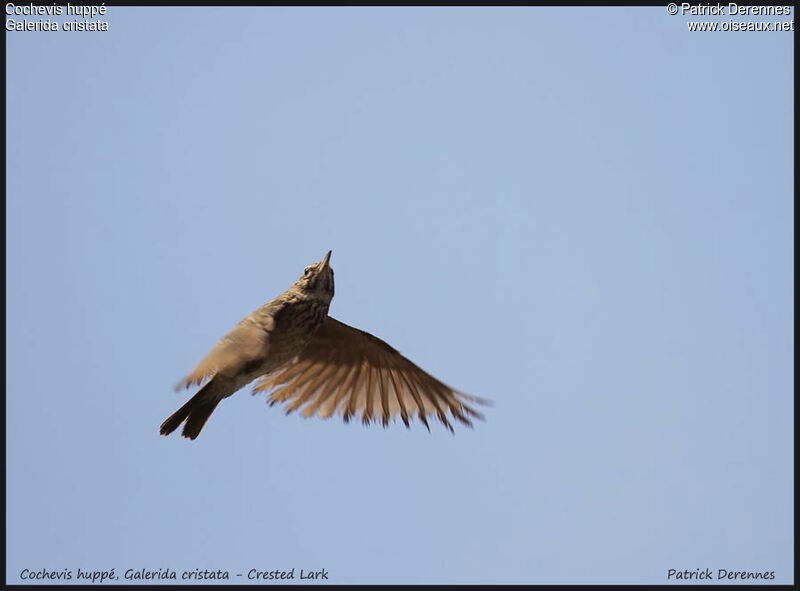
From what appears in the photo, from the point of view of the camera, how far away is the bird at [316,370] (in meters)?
11.1

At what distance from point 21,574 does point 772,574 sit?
7724 mm

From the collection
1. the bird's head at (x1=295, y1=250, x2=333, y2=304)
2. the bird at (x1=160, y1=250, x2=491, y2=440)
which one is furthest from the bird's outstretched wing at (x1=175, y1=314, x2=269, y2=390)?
the bird's head at (x1=295, y1=250, x2=333, y2=304)

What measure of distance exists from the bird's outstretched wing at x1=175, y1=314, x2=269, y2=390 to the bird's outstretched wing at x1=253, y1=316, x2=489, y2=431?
1192 millimetres

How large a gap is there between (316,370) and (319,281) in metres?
1.45

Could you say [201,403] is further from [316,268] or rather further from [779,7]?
[779,7]

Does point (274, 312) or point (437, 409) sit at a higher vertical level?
point (274, 312)

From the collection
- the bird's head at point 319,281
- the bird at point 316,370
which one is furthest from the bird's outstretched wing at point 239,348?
the bird's head at point 319,281

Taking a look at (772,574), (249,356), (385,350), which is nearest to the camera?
(249,356)

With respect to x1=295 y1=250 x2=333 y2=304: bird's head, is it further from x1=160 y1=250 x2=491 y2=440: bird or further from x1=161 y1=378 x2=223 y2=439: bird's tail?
x1=161 y1=378 x2=223 y2=439: bird's tail

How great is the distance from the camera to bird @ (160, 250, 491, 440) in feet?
36.4

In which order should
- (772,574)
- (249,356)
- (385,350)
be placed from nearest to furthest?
(249,356) → (772,574) → (385,350)

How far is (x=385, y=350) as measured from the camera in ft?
40.9

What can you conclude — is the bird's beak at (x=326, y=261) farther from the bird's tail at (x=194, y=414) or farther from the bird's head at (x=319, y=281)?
the bird's tail at (x=194, y=414)

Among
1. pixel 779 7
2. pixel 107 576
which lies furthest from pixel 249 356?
pixel 779 7
